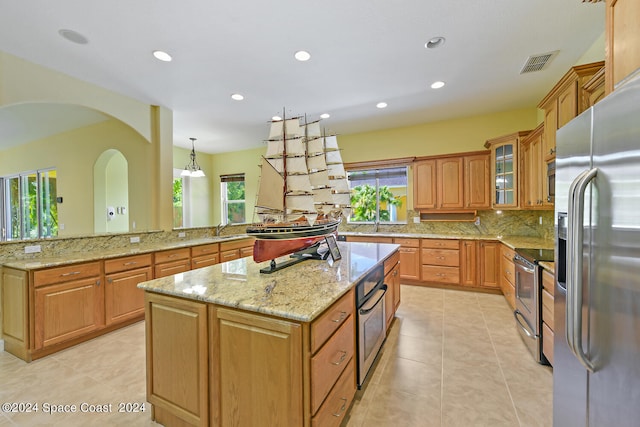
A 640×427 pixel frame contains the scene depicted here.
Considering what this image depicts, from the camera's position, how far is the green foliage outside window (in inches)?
211

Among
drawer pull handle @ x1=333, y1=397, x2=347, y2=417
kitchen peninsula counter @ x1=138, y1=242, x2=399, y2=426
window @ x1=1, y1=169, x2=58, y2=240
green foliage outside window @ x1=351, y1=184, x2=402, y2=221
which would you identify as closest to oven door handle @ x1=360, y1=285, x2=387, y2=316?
kitchen peninsula counter @ x1=138, y1=242, x2=399, y2=426

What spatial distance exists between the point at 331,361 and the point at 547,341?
2.00 metres

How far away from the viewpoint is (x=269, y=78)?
3.11 m

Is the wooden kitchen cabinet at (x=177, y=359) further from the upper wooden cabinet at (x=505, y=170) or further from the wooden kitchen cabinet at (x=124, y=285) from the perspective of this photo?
the upper wooden cabinet at (x=505, y=170)

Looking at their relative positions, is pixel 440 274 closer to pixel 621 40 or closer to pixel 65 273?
pixel 621 40

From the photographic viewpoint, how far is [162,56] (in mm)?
2635

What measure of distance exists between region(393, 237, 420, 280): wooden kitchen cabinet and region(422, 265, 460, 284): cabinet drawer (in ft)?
0.42

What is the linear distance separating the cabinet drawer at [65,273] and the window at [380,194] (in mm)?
3955

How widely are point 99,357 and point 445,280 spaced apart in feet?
15.0

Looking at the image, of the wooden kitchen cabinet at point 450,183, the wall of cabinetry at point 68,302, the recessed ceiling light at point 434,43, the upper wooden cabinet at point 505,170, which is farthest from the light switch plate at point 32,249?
the upper wooden cabinet at point 505,170

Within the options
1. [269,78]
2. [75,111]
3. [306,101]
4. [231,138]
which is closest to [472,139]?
[306,101]

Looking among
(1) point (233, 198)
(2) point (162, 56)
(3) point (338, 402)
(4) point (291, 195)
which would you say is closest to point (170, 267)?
(4) point (291, 195)

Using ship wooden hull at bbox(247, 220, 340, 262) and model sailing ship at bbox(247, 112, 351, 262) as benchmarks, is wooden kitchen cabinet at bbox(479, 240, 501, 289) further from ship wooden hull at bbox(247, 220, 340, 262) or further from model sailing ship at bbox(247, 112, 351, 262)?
ship wooden hull at bbox(247, 220, 340, 262)

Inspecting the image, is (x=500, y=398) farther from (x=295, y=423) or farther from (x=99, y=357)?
(x=99, y=357)
